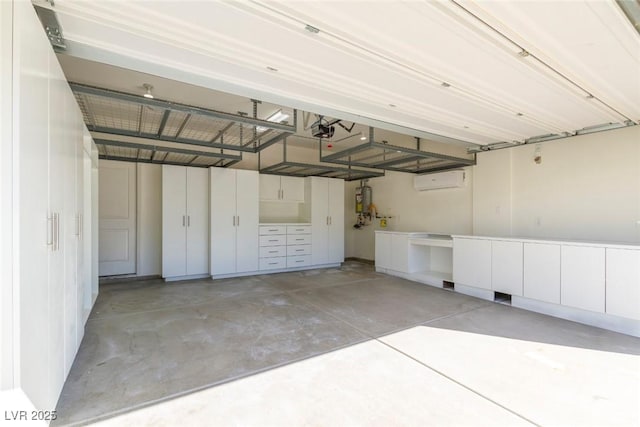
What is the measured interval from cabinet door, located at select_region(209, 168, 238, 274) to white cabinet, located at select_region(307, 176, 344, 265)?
185cm

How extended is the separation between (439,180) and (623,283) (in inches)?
124

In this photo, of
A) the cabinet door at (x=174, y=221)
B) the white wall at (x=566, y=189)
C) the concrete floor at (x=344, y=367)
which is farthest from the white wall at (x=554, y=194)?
the cabinet door at (x=174, y=221)

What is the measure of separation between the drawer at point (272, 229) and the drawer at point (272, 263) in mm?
562

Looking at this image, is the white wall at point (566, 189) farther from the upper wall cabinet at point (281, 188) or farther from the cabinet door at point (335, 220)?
the upper wall cabinet at point (281, 188)

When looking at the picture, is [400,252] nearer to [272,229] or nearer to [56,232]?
[272,229]

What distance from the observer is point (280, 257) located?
6.33 m

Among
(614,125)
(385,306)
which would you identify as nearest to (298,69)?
(385,306)

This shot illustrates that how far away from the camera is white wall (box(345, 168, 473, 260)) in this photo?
5523mm

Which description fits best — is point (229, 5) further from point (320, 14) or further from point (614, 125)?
point (614, 125)

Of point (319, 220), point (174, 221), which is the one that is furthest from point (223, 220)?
point (319, 220)

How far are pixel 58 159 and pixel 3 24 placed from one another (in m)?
0.84

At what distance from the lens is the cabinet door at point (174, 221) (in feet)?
17.5

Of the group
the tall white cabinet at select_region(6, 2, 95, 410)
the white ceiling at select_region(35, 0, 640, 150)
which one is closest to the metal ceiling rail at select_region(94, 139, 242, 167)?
the white ceiling at select_region(35, 0, 640, 150)

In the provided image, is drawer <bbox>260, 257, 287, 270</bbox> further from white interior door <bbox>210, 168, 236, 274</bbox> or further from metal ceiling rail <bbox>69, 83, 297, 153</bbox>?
metal ceiling rail <bbox>69, 83, 297, 153</bbox>
